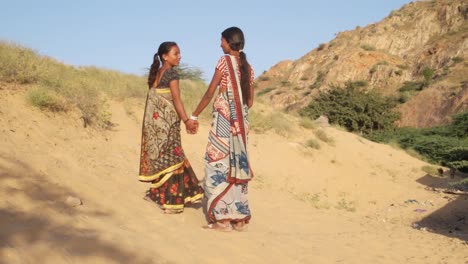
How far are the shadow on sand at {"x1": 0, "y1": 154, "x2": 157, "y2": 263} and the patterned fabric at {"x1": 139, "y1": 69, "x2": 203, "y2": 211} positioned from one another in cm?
67

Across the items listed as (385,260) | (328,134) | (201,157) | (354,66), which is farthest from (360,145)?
Answer: (354,66)

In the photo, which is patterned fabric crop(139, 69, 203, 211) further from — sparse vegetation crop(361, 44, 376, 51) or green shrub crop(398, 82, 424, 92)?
sparse vegetation crop(361, 44, 376, 51)

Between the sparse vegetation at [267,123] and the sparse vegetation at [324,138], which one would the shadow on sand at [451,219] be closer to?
the sparse vegetation at [324,138]

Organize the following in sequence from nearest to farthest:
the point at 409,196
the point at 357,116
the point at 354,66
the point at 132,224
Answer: the point at 132,224 < the point at 409,196 < the point at 357,116 < the point at 354,66

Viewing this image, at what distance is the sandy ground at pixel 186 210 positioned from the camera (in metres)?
3.35

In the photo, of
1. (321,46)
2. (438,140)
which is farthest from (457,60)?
(438,140)

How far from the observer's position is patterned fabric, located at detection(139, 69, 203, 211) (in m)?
4.64

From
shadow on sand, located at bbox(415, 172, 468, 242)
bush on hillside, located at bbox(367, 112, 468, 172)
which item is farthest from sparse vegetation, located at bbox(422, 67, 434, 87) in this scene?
shadow on sand, located at bbox(415, 172, 468, 242)

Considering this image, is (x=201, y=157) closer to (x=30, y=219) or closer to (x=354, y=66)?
(x=30, y=219)

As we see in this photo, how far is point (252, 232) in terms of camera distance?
472 cm

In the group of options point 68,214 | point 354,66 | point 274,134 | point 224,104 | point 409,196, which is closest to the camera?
point 68,214

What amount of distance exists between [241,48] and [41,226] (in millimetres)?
2435

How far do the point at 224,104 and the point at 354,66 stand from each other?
3854cm

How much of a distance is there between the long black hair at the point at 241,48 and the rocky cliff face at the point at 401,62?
25.5 meters
